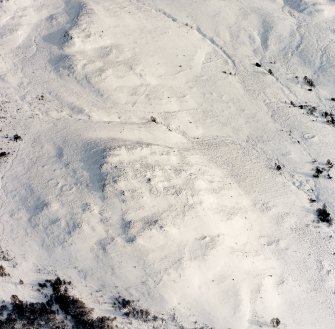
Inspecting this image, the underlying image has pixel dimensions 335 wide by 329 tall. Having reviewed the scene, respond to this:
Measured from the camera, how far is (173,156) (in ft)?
73.0

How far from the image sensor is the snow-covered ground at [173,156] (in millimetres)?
18734

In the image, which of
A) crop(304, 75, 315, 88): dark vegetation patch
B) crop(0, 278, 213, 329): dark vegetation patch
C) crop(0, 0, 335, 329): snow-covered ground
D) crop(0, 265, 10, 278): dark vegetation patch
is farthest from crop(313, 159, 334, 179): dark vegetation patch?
crop(0, 265, 10, 278): dark vegetation patch

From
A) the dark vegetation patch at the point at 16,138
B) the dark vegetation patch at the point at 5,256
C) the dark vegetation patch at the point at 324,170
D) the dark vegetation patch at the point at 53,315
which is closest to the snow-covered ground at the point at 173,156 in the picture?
the dark vegetation patch at the point at 5,256

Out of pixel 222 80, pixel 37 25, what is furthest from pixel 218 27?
pixel 37 25

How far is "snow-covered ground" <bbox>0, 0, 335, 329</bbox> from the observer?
1873cm

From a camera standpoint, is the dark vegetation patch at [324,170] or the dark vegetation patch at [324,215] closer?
the dark vegetation patch at [324,215]

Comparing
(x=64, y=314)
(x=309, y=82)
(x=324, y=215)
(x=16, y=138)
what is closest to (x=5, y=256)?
(x=64, y=314)

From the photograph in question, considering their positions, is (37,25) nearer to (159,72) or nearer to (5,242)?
(159,72)

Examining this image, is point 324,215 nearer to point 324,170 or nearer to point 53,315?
point 324,170

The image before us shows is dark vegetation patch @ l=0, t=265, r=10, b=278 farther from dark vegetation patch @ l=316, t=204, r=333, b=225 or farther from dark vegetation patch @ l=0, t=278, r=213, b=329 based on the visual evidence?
dark vegetation patch @ l=316, t=204, r=333, b=225

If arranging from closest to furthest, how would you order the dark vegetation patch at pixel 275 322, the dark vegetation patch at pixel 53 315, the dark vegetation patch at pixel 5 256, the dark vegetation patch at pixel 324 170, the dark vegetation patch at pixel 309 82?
the dark vegetation patch at pixel 53 315
the dark vegetation patch at pixel 275 322
the dark vegetation patch at pixel 5 256
the dark vegetation patch at pixel 324 170
the dark vegetation patch at pixel 309 82

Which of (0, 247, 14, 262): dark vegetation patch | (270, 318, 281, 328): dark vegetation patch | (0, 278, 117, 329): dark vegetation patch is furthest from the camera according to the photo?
(0, 247, 14, 262): dark vegetation patch

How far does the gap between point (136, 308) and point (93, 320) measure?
1.74 metres

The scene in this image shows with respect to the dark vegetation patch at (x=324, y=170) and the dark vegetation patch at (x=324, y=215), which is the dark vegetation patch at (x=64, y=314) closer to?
the dark vegetation patch at (x=324, y=215)
